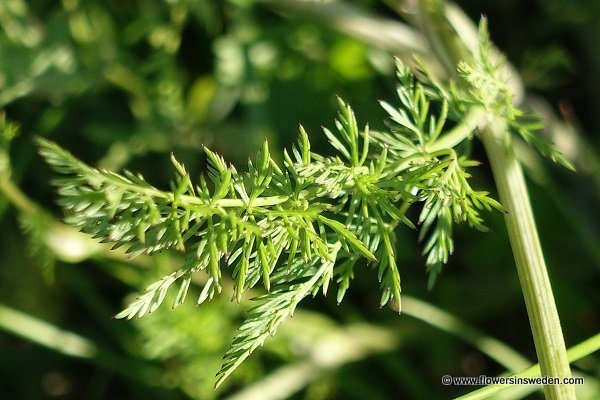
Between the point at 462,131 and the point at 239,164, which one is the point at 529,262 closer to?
the point at 462,131

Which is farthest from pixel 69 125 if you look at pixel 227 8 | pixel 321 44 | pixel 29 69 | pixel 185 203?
pixel 185 203

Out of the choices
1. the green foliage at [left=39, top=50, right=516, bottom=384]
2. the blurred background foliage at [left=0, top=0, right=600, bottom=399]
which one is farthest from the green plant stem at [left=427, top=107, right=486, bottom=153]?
the blurred background foliage at [left=0, top=0, right=600, bottom=399]

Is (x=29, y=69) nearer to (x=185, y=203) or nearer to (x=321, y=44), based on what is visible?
(x=321, y=44)

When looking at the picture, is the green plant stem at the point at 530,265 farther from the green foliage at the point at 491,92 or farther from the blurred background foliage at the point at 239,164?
the blurred background foliage at the point at 239,164

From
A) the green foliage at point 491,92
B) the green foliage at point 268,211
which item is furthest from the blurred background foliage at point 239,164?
the green foliage at point 268,211

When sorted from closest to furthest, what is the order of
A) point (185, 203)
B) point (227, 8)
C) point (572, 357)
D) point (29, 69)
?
point (185, 203), point (572, 357), point (29, 69), point (227, 8)

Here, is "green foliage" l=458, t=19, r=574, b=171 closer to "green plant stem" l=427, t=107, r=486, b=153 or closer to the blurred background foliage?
"green plant stem" l=427, t=107, r=486, b=153
